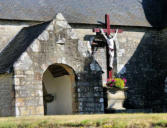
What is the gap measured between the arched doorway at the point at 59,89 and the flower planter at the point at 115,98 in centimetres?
168

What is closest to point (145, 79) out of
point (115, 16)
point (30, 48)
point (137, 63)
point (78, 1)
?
point (137, 63)

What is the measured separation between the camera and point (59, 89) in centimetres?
1769

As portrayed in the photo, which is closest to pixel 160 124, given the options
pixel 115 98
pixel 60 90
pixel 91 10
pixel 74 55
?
pixel 74 55

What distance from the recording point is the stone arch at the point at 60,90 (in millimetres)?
15609

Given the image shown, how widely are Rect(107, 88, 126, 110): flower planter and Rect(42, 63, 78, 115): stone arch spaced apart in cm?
168

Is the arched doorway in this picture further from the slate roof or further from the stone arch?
the slate roof

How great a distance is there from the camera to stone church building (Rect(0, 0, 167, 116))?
1459 centimetres

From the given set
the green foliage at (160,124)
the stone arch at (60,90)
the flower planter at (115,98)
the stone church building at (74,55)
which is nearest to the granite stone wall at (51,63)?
the stone church building at (74,55)

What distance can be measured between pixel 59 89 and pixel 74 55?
267 centimetres

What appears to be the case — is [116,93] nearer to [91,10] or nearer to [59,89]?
[59,89]

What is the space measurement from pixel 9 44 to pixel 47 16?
2535mm

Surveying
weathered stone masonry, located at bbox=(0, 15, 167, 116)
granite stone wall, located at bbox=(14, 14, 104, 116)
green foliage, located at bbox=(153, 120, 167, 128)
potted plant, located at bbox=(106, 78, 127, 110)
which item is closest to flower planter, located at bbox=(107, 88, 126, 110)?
potted plant, located at bbox=(106, 78, 127, 110)

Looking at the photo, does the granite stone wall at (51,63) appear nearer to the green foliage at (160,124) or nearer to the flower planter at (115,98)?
the flower planter at (115,98)

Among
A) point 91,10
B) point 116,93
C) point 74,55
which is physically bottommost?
point 116,93
